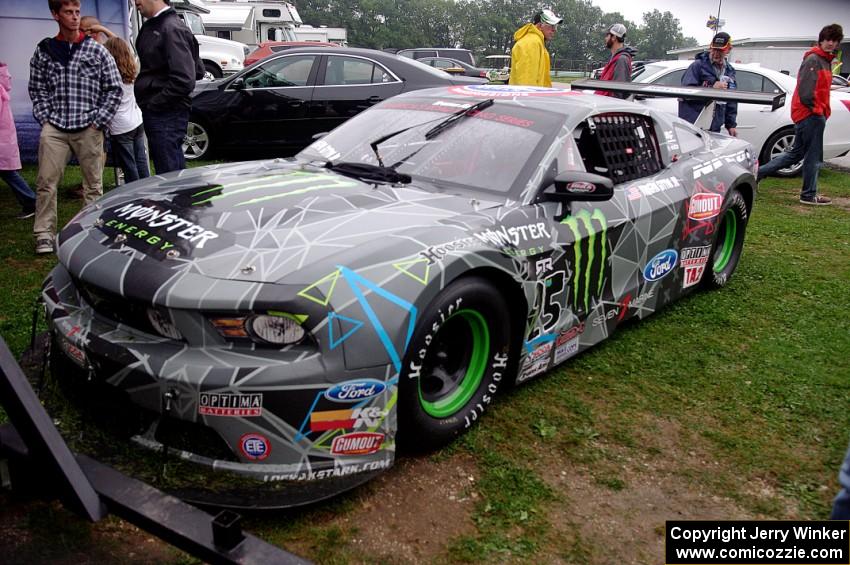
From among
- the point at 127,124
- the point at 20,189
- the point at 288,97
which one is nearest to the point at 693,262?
the point at 127,124

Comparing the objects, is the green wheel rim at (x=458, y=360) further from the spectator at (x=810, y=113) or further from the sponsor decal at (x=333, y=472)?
the spectator at (x=810, y=113)

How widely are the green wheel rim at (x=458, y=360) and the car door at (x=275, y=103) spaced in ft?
21.5

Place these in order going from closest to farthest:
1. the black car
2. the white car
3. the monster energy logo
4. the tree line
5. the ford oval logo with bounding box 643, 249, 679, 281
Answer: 1. the monster energy logo
2. the ford oval logo with bounding box 643, 249, 679, 281
3. the black car
4. the white car
5. the tree line

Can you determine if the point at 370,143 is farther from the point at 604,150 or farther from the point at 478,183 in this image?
the point at 604,150

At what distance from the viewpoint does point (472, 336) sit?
10.0 feet

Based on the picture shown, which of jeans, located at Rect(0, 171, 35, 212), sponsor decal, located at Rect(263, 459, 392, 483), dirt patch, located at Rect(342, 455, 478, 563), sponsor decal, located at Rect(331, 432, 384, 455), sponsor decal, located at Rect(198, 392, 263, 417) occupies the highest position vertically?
jeans, located at Rect(0, 171, 35, 212)

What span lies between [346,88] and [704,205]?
573cm

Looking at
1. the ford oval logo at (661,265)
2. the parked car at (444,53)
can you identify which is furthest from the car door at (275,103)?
the parked car at (444,53)

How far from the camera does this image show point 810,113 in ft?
25.8

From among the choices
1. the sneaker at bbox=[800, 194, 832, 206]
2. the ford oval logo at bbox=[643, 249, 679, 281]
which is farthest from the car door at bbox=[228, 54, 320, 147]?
the sneaker at bbox=[800, 194, 832, 206]

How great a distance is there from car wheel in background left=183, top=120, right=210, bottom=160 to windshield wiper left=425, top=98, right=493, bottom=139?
6.03 meters

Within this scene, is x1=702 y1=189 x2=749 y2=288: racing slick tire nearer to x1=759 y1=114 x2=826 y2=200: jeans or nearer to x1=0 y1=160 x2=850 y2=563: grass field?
x1=0 y1=160 x2=850 y2=563: grass field

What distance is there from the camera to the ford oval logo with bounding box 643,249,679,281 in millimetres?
4055

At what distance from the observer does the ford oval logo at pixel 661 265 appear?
13.3ft
